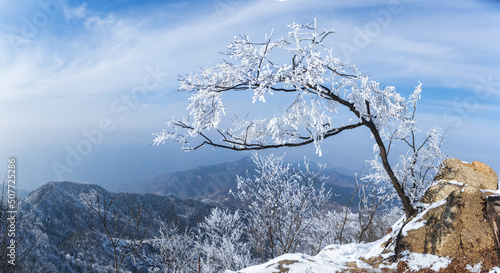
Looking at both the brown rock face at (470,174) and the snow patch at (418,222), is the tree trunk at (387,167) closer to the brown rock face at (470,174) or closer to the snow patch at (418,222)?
the snow patch at (418,222)

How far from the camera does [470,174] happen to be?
8.20 metres

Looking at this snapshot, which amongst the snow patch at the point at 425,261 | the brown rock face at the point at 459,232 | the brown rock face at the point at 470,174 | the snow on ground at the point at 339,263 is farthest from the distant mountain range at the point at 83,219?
the brown rock face at the point at 470,174

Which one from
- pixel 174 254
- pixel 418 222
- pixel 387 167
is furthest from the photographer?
pixel 174 254

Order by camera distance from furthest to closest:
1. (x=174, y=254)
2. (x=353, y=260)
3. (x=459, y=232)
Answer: (x=174, y=254) < (x=353, y=260) < (x=459, y=232)

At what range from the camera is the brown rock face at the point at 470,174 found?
26.0ft

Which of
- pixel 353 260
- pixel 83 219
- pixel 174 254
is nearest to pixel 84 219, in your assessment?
pixel 83 219

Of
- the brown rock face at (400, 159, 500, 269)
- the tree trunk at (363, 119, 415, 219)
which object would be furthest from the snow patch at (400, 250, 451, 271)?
the tree trunk at (363, 119, 415, 219)

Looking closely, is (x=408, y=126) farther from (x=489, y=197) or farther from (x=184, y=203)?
(x=184, y=203)

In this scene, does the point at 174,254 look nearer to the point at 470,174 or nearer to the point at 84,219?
the point at 470,174

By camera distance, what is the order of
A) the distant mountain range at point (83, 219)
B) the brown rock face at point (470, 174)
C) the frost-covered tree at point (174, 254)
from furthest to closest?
the distant mountain range at point (83, 219) → the frost-covered tree at point (174, 254) → the brown rock face at point (470, 174)

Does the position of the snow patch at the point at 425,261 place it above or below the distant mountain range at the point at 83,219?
above

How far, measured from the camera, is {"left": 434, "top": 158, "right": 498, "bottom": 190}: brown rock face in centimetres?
792

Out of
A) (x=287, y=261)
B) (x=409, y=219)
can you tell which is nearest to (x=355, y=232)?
(x=409, y=219)

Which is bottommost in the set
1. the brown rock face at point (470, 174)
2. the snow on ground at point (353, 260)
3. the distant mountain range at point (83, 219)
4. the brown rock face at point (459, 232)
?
the distant mountain range at point (83, 219)
